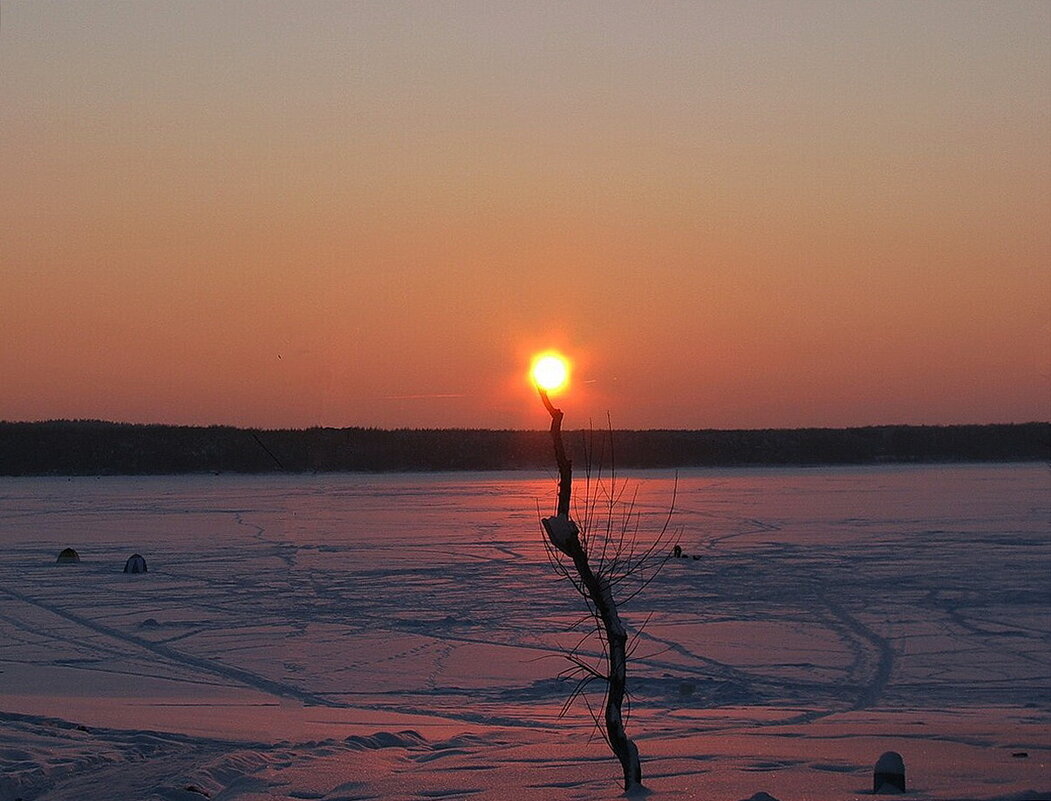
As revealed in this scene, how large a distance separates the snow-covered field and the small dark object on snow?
95 millimetres

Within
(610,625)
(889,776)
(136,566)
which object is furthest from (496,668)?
(136,566)

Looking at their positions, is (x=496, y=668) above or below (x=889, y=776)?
below

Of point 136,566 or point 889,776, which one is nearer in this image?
point 889,776

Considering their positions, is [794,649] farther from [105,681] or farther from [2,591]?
[2,591]

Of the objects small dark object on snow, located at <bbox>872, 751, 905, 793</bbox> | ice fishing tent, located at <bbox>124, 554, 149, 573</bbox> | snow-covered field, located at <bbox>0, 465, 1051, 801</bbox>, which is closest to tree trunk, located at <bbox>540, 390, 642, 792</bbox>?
snow-covered field, located at <bbox>0, 465, 1051, 801</bbox>

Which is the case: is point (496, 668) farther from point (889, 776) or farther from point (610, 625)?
point (889, 776)

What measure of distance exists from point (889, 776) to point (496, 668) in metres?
5.10

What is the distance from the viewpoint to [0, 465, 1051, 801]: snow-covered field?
6.45 meters

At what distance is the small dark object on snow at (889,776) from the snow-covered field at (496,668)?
0.09 meters

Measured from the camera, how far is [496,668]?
10.3 meters

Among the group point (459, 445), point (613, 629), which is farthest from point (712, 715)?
point (459, 445)

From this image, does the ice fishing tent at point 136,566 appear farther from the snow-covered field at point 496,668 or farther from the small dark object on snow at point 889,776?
the small dark object on snow at point 889,776

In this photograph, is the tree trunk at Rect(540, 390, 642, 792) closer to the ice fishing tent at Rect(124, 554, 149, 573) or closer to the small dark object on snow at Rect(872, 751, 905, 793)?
the small dark object on snow at Rect(872, 751, 905, 793)

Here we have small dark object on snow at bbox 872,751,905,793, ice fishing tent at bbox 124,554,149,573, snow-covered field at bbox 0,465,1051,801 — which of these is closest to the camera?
Result: small dark object on snow at bbox 872,751,905,793
